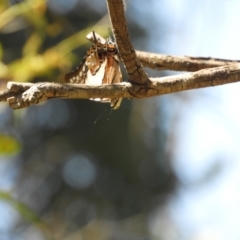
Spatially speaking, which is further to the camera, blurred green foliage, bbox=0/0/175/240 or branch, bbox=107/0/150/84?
blurred green foliage, bbox=0/0/175/240

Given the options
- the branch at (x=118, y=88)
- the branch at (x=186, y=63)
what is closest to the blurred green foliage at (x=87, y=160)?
the branch at (x=186, y=63)

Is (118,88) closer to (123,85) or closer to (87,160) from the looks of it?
(123,85)

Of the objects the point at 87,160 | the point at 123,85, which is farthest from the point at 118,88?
the point at 87,160

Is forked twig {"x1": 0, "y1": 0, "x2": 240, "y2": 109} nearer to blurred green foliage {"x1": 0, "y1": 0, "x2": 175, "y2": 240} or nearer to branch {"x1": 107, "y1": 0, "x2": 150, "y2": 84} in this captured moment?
branch {"x1": 107, "y1": 0, "x2": 150, "y2": 84}

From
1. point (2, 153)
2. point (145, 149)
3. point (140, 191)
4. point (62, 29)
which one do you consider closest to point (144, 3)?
point (62, 29)

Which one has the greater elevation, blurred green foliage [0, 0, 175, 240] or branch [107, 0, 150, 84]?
blurred green foliage [0, 0, 175, 240]

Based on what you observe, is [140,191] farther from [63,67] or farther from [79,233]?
[63,67]

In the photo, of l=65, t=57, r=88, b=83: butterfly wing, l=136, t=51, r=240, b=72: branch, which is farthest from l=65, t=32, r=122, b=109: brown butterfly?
l=136, t=51, r=240, b=72: branch
